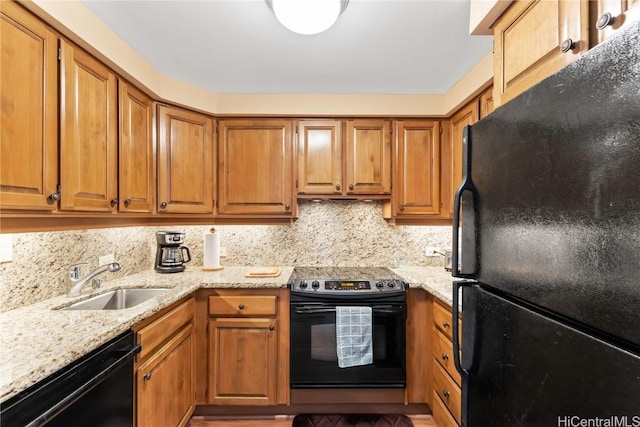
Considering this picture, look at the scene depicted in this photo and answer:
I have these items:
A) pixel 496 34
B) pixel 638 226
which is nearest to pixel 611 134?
pixel 638 226

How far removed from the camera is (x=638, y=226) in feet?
1.49

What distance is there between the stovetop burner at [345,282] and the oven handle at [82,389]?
106 cm


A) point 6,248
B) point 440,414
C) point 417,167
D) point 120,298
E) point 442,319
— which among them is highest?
point 417,167

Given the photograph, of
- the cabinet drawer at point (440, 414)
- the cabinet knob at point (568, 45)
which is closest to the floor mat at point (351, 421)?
the cabinet drawer at point (440, 414)

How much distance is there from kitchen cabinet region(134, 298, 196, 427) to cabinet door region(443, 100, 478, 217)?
7.19 ft

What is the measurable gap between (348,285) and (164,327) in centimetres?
122

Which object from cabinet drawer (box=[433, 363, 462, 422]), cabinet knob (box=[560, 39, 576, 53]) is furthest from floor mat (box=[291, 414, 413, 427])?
cabinet knob (box=[560, 39, 576, 53])

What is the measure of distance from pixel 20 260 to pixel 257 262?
5.22ft

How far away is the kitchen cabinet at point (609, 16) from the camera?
77cm

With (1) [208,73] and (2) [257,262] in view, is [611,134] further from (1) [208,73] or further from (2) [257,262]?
(2) [257,262]

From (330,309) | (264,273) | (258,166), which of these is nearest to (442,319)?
(330,309)

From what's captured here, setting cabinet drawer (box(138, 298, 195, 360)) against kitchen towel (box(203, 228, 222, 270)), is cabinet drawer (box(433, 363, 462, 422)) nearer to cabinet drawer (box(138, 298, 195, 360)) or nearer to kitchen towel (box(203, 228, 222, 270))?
cabinet drawer (box(138, 298, 195, 360))

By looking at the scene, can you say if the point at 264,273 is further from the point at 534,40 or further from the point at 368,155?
the point at 534,40

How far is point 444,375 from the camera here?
6.15ft
